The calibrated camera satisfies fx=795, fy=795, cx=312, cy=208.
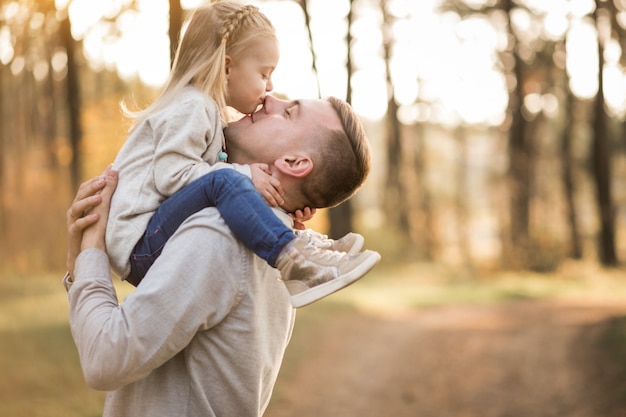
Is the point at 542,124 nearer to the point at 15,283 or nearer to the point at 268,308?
the point at 15,283

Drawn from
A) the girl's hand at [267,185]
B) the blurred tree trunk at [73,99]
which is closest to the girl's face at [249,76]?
the girl's hand at [267,185]

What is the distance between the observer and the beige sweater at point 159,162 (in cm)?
223

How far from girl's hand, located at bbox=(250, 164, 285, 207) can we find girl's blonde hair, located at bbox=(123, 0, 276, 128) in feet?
1.02

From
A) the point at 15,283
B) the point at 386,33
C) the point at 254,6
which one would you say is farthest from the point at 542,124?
the point at 254,6

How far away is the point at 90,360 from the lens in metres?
1.94

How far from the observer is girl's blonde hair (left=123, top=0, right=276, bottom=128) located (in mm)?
2467

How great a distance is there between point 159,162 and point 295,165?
15.7 inches

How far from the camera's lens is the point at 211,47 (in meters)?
2.47

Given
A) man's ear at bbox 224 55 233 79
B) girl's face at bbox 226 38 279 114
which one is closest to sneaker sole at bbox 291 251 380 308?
girl's face at bbox 226 38 279 114

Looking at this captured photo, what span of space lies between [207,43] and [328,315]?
10495 millimetres

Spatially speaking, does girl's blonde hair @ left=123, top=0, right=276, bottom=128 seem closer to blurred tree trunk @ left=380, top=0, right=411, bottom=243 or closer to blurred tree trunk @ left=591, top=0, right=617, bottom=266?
blurred tree trunk @ left=591, top=0, right=617, bottom=266

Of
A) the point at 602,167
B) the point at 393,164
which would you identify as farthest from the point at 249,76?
the point at 393,164

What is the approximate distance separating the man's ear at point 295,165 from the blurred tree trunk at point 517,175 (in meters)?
19.4

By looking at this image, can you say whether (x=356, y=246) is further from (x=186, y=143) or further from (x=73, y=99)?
(x=73, y=99)
